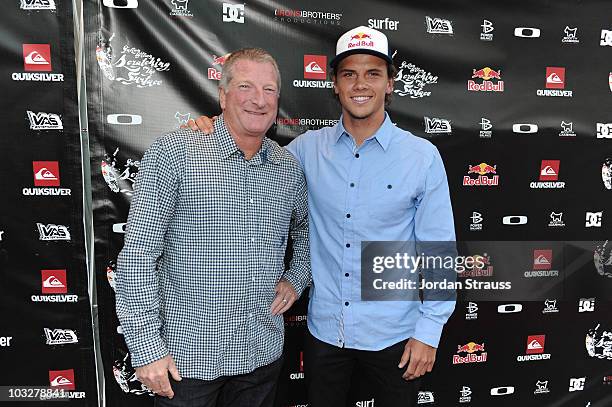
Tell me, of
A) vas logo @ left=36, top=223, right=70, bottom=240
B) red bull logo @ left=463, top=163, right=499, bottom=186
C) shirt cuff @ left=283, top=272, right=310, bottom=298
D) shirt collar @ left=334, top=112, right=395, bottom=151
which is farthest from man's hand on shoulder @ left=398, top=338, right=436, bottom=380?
vas logo @ left=36, top=223, right=70, bottom=240

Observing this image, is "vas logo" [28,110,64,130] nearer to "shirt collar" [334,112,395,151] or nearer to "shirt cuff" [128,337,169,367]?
"shirt cuff" [128,337,169,367]

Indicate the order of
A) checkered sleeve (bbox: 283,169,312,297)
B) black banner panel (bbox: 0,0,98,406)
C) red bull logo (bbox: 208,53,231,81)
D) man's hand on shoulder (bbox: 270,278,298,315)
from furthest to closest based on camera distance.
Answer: red bull logo (bbox: 208,53,231,81)
black banner panel (bbox: 0,0,98,406)
checkered sleeve (bbox: 283,169,312,297)
man's hand on shoulder (bbox: 270,278,298,315)

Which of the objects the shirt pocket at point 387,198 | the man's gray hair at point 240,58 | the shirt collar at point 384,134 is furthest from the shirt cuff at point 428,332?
the man's gray hair at point 240,58

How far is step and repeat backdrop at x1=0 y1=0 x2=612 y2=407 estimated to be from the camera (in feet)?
6.37

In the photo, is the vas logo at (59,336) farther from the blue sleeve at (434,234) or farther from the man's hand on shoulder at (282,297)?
the blue sleeve at (434,234)

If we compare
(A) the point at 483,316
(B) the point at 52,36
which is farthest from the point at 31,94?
(A) the point at 483,316

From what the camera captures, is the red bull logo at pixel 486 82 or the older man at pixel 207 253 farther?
the red bull logo at pixel 486 82

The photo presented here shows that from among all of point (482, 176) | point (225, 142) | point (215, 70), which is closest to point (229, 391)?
point (225, 142)

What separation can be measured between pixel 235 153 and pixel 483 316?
1.77m

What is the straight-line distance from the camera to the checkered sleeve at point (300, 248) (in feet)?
5.14

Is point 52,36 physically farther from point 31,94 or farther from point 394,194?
point 394,194

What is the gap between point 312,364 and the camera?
5.19ft

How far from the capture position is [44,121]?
1935mm

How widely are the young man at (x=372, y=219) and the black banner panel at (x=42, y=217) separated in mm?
1174
